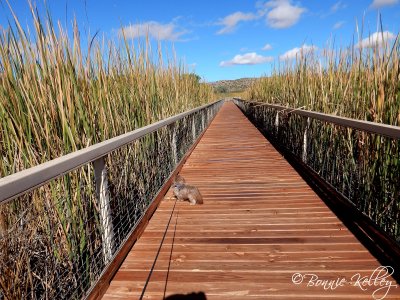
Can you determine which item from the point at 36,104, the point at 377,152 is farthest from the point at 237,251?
the point at 36,104

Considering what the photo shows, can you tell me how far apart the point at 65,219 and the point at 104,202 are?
0.72 feet

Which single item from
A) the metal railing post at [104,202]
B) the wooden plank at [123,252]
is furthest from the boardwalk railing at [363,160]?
the wooden plank at [123,252]

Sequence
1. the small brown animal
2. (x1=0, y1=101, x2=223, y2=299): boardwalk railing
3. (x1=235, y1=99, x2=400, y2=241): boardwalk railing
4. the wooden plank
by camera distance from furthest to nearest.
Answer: the small brown animal < (x1=235, y1=99, x2=400, y2=241): boardwalk railing < the wooden plank < (x1=0, y1=101, x2=223, y2=299): boardwalk railing

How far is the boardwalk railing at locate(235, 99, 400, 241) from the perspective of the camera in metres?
2.27

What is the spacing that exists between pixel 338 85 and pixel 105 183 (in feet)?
10.4

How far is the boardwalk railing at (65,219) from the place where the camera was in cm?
134

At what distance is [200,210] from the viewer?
3.15 meters

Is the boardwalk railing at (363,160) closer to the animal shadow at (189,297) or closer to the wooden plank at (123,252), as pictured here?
the animal shadow at (189,297)

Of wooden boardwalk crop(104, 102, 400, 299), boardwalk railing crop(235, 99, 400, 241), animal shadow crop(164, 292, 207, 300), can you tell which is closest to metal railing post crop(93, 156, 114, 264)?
wooden boardwalk crop(104, 102, 400, 299)

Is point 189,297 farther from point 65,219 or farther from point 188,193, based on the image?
point 188,193

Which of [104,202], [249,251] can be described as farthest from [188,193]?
[104,202]

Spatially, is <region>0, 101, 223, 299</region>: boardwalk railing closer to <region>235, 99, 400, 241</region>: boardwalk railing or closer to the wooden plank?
the wooden plank

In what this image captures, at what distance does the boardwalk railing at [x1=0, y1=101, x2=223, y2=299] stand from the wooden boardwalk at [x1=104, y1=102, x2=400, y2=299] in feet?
0.83

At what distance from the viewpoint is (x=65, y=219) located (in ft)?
5.67
